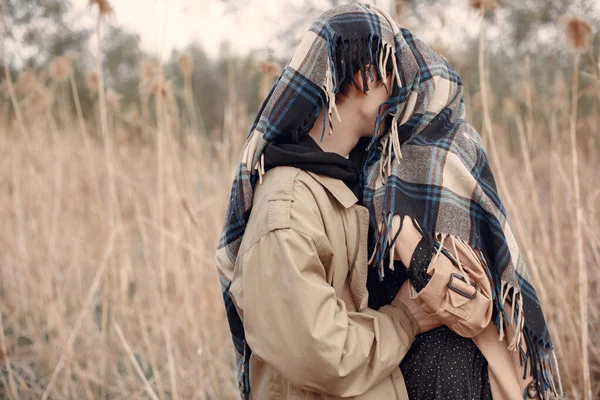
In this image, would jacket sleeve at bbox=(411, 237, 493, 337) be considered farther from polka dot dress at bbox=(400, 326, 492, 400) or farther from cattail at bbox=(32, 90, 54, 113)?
cattail at bbox=(32, 90, 54, 113)

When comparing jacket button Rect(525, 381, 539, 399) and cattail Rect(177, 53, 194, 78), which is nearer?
jacket button Rect(525, 381, 539, 399)

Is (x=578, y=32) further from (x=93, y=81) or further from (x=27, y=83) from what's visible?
(x=27, y=83)

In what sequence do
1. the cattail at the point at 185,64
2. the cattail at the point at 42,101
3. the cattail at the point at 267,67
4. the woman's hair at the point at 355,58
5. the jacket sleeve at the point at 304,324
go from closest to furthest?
the jacket sleeve at the point at 304,324, the woman's hair at the point at 355,58, the cattail at the point at 267,67, the cattail at the point at 185,64, the cattail at the point at 42,101

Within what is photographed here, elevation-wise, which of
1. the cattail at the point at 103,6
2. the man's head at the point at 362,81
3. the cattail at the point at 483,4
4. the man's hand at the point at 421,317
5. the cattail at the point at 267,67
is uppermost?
the cattail at the point at 103,6

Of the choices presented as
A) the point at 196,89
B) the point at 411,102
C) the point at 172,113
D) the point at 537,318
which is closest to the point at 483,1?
the point at 411,102

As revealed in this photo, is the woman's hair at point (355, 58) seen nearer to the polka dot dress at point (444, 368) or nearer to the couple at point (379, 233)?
the couple at point (379, 233)

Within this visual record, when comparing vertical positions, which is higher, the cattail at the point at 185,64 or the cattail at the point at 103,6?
the cattail at the point at 103,6

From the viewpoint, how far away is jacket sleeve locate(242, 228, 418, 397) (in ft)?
3.22

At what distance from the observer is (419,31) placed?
2.29 metres

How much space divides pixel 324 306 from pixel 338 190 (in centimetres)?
25

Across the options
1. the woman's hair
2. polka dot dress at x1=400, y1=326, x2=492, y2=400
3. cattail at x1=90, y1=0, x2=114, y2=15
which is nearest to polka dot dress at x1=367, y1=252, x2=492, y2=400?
polka dot dress at x1=400, y1=326, x2=492, y2=400

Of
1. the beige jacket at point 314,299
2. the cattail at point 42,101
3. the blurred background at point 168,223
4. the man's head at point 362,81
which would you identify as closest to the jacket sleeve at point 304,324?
the beige jacket at point 314,299

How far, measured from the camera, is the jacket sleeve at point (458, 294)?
1.08 meters

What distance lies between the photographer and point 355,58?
3.66 ft
